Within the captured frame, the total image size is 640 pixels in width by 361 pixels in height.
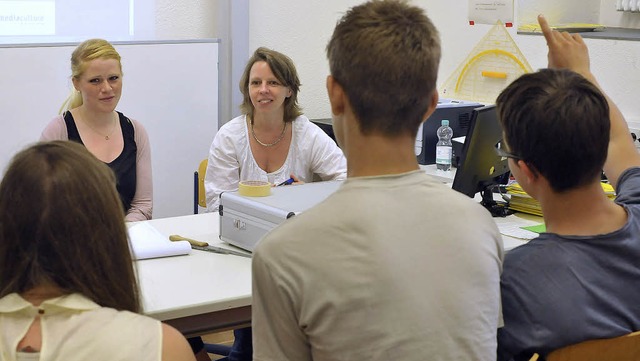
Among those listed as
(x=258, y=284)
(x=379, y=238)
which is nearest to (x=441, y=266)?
(x=379, y=238)

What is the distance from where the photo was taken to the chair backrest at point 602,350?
5.18ft

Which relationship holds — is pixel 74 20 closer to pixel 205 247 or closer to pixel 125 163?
A: pixel 125 163

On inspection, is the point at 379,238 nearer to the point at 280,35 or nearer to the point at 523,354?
the point at 523,354

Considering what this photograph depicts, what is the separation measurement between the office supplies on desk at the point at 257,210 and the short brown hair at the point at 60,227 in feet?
3.95

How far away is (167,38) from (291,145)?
1.47 metres

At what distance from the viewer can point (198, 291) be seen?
2.30 meters

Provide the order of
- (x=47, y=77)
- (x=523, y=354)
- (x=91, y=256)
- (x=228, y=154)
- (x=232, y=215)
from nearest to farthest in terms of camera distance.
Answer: (x=91, y=256), (x=523, y=354), (x=232, y=215), (x=228, y=154), (x=47, y=77)

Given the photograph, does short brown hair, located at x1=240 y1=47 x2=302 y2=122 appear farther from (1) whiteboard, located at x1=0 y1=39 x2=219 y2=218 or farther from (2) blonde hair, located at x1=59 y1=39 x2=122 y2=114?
(1) whiteboard, located at x1=0 y1=39 x2=219 y2=218

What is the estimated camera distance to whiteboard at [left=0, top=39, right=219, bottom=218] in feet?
13.3

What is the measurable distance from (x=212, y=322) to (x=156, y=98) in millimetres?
2415

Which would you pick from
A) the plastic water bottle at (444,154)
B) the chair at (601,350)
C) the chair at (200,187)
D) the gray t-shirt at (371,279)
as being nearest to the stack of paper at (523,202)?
the plastic water bottle at (444,154)

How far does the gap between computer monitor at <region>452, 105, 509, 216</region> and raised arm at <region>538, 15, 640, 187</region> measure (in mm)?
738

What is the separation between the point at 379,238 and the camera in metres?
Result: 1.31

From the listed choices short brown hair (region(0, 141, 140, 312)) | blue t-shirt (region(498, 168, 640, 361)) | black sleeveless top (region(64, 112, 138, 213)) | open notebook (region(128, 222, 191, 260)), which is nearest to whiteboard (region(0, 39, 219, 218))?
black sleeveless top (region(64, 112, 138, 213))
